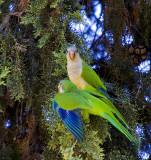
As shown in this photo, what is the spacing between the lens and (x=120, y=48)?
50.7 inches

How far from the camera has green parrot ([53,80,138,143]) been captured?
32.9 inches

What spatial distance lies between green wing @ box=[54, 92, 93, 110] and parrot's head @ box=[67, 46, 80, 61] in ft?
0.80

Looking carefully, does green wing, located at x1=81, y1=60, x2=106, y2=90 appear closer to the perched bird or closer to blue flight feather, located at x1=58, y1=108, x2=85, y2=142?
the perched bird

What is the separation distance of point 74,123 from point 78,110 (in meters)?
0.07

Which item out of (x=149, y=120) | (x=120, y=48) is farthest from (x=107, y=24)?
(x=149, y=120)

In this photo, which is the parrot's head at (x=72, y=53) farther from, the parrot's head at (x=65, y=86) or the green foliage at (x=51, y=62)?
the parrot's head at (x=65, y=86)

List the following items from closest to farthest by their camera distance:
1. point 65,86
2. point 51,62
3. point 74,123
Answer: point 74,123 → point 65,86 → point 51,62

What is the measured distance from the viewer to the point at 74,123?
0.84m

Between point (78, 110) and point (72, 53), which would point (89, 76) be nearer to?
point (72, 53)

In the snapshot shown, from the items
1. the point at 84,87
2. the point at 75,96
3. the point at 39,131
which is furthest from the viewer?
the point at 39,131

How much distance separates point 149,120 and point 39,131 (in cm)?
69

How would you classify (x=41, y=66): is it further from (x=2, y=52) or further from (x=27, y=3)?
(x=27, y=3)

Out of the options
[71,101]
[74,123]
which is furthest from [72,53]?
[74,123]

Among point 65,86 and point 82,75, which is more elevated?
point 82,75
